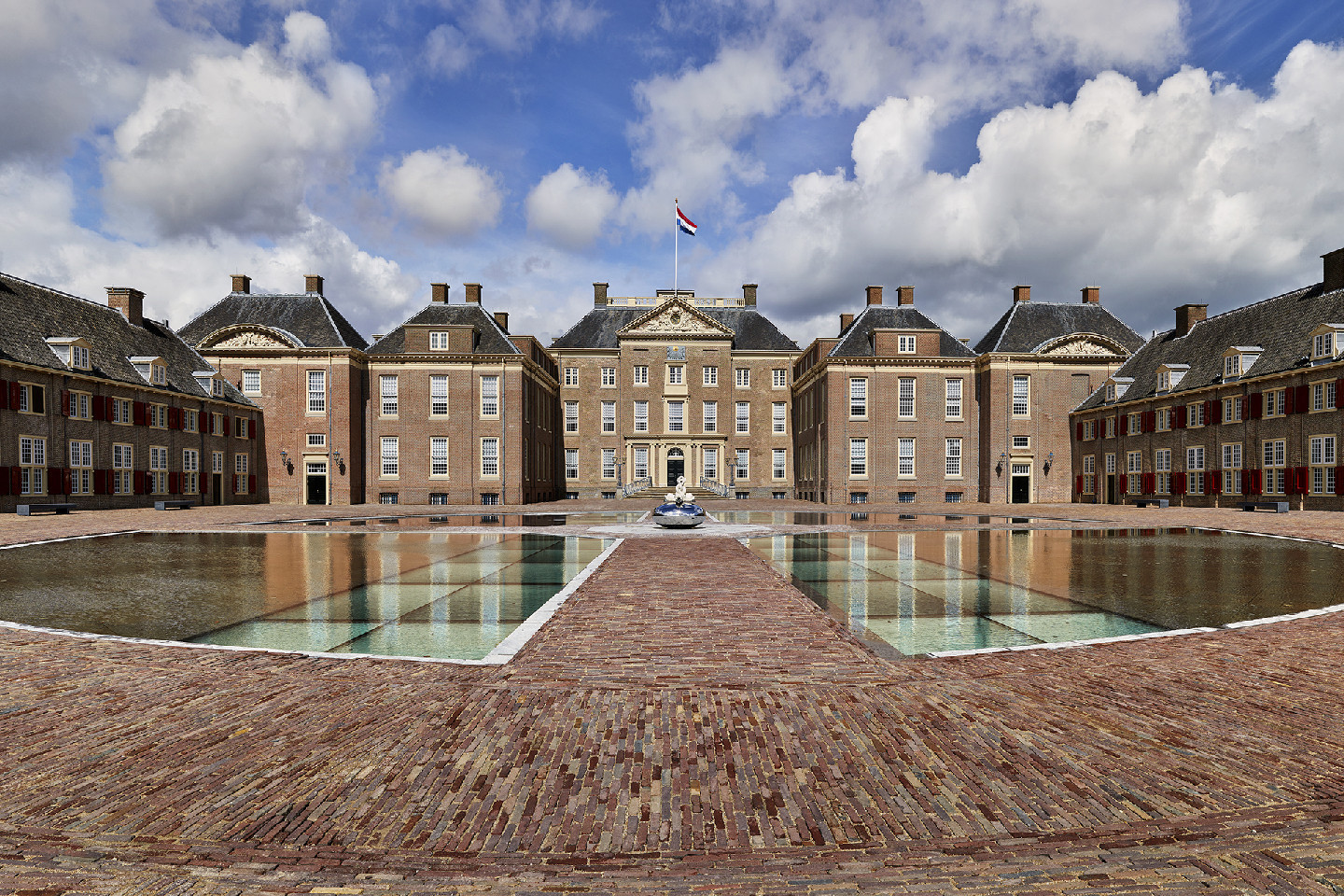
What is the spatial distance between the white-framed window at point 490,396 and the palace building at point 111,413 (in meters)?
14.3

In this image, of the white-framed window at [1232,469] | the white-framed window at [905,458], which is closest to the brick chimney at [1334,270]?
the white-framed window at [1232,469]

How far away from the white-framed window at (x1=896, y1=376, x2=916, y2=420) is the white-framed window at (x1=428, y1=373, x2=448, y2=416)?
30.8m

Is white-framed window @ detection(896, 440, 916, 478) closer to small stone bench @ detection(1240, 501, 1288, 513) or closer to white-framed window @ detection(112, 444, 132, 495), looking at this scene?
small stone bench @ detection(1240, 501, 1288, 513)

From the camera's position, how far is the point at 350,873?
10.1ft

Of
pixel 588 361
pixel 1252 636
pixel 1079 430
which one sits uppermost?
pixel 588 361

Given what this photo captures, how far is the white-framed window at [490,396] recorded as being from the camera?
145 ft

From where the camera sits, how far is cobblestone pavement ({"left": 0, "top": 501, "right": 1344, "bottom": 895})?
312 cm

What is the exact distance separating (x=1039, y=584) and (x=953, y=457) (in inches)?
1545

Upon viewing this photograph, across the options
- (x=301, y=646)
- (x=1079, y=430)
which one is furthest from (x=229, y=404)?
(x=1079, y=430)

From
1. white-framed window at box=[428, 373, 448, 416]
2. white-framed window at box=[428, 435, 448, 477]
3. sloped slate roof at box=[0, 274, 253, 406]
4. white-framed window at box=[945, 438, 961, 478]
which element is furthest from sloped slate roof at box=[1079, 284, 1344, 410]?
sloped slate roof at box=[0, 274, 253, 406]

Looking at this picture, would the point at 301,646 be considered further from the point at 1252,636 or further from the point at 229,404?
the point at 229,404

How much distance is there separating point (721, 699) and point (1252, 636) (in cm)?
610

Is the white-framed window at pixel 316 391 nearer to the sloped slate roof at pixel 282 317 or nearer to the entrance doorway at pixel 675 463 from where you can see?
the sloped slate roof at pixel 282 317

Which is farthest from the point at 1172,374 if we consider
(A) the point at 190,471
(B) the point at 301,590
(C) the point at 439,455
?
(A) the point at 190,471
